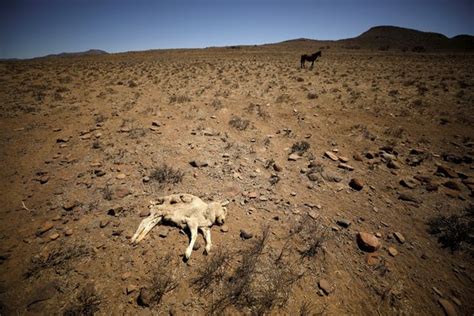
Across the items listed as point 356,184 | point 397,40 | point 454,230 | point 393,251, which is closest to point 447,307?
point 393,251

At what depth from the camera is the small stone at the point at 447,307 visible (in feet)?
9.13

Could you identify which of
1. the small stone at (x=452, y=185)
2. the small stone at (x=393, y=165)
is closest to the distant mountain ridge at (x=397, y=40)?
→ the small stone at (x=393, y=165)

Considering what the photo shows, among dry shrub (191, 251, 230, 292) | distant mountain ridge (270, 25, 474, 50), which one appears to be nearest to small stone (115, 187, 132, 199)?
dry shrub (191, 251, 230, 292)

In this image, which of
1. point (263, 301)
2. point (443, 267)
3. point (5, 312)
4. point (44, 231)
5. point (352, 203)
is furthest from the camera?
point (352, 203)

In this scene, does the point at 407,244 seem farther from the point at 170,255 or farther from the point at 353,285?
the point at 170,255

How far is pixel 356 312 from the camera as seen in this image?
276 cm

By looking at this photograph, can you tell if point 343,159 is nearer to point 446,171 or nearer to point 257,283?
point 446,171

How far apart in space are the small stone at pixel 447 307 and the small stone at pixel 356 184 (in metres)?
2.25

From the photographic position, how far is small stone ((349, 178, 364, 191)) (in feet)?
15.7

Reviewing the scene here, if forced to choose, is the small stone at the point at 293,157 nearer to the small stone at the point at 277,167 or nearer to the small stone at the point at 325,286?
the small stone at the point at 277,167

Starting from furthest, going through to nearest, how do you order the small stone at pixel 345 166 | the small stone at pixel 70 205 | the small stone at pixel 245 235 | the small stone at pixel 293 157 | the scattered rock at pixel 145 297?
the small stone at pixel 293 157 → the small stone at pixel 345 166 → the small stone at pixel 70 205 → the small stone at pixel 245 235 → the scattered rock at pixel 145 297

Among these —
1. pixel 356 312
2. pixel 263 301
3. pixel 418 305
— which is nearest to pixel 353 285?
pixel 356 312

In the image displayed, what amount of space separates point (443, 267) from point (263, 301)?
2818 mm

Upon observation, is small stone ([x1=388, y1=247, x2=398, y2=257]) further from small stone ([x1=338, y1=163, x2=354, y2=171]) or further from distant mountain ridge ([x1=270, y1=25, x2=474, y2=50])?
distant mountain ridge ([x1=270, y1=25, x2=474, y2=50])
